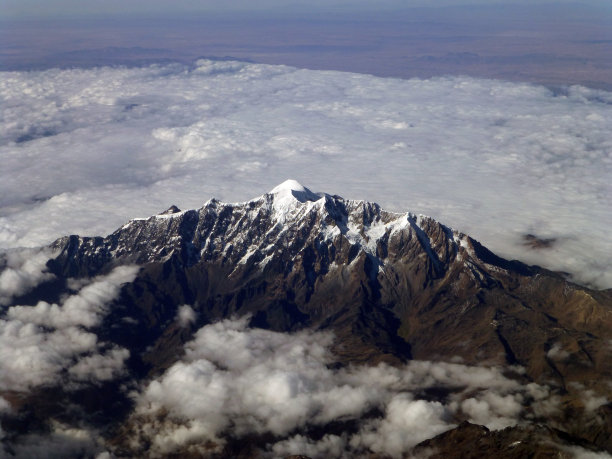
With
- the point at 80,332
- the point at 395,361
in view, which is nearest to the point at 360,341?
the point at 395,361

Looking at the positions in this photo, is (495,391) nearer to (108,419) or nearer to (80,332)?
(108,419)

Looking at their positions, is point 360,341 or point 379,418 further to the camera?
point 360,341

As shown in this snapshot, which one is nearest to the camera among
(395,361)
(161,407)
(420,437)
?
(420,437)

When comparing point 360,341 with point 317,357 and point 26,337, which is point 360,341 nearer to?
point 317,357

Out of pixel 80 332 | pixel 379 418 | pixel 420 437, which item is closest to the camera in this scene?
pixel 420 437

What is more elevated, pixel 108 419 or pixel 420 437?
pixel 420 437

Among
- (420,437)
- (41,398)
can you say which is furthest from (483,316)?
(41,398)

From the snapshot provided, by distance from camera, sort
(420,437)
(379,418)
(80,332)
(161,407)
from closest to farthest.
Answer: (420,437)
(379,418)
(161,407)
(80,332)

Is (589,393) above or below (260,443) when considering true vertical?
above

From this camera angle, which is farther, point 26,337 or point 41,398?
point 26,337
